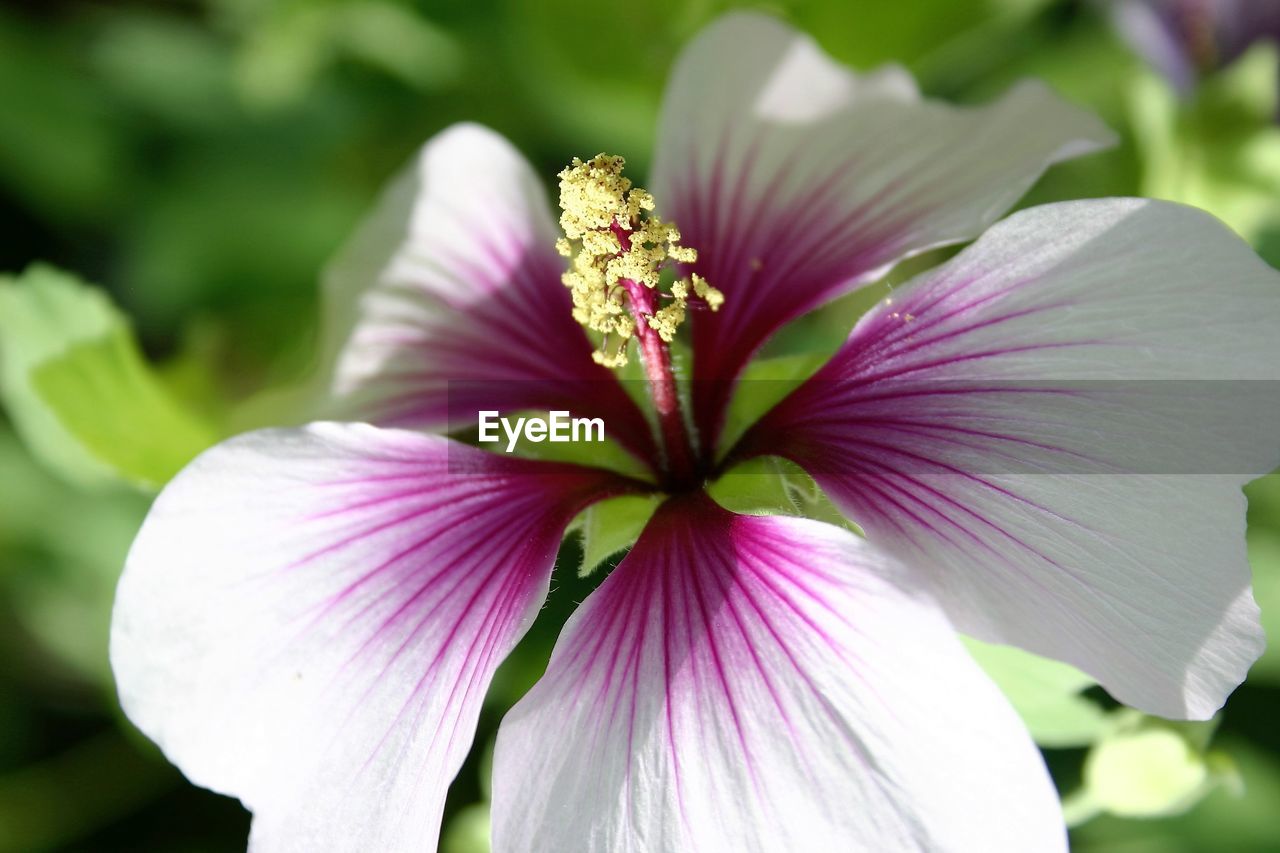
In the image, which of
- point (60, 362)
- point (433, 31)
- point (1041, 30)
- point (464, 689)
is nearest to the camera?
point (464, 689)

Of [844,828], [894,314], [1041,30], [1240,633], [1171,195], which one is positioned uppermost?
[1041,30]

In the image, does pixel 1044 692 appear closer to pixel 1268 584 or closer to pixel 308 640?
pixel 1268 584

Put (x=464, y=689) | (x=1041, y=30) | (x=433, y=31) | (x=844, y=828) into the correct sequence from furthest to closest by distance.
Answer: (x=1041, y=30)
(x=433, y=31)
(x=464, y=689)
(x=844, y=828)

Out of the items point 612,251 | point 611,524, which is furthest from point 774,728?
point 612,251

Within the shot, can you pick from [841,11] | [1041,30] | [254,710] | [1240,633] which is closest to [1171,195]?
[841,11]

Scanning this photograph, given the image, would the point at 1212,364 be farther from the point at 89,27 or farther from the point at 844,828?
the point at 89,27

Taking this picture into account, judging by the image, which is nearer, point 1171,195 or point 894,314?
point 894,314

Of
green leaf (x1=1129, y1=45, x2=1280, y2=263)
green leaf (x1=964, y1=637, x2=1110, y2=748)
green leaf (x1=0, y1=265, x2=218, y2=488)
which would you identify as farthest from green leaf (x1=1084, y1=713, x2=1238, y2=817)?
green leaf (x1=0, y1=265, x2=218, y2=488)
